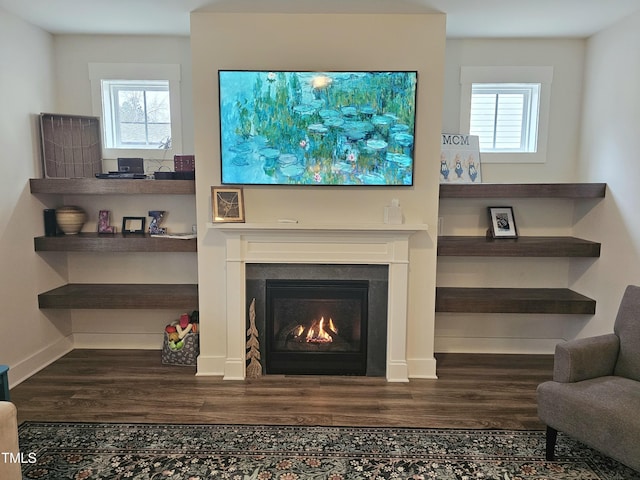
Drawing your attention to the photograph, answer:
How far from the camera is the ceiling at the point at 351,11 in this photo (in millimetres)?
2934

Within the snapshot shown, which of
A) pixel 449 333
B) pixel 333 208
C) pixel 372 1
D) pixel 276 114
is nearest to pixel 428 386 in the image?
pixel 449 333

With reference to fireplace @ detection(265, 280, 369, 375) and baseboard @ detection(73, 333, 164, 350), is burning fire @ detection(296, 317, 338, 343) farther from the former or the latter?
baseboard @ detection(73, 333, 164, 350)

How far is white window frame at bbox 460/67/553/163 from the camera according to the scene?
3684 mm

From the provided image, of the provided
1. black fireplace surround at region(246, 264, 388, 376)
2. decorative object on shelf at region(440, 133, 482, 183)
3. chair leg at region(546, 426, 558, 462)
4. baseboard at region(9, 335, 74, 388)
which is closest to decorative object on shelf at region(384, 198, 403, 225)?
black fireplace surround at region(246, 264, 388, 376)

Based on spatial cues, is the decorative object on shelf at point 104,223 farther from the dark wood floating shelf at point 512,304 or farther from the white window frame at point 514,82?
the white window frame at point 514,82

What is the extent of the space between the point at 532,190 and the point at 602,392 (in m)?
1.65

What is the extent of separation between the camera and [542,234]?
3.86 m

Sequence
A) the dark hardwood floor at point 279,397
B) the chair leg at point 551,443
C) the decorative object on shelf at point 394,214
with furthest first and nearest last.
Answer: the decorative object on shelf at point 394,214, the dark hardwood floor at point 279,397, the chair leg at point 551,443

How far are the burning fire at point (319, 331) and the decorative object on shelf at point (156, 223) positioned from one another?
1405 mm

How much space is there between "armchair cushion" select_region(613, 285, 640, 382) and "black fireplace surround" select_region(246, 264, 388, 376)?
1463mm

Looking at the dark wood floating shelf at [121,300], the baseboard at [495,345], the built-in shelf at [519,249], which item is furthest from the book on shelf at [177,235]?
the baseboard at [495,345]

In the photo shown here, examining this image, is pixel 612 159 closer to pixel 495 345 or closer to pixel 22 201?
pixel 495 345

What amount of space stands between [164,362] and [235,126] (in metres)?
1.93

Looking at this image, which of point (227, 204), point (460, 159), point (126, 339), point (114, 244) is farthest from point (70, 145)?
point (460, 159)
